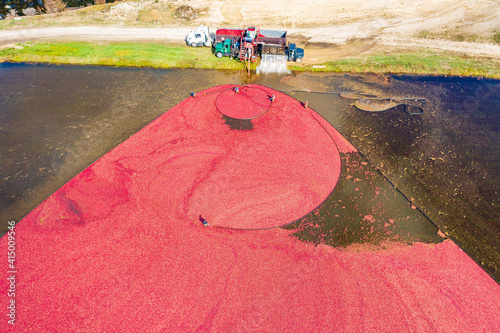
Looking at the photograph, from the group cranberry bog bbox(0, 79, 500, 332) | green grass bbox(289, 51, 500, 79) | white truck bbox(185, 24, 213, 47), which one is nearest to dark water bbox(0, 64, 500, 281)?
cranberry bog bbox(0, 79, 500, 332)

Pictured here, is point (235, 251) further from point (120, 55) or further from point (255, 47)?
point (120, 55)

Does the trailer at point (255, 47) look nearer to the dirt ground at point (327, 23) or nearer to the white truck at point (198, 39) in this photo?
the white truck at point (198, 39)

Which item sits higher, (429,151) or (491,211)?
(429,151)

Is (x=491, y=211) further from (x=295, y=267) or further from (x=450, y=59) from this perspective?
(x=450, y=59)

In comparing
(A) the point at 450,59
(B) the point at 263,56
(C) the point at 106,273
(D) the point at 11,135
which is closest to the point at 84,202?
(C) the point at 106,273

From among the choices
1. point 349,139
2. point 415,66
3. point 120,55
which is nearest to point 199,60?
point 120,55

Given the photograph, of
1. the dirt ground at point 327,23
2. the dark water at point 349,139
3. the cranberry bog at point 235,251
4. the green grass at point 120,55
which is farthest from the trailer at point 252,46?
the cranberry bog at point 235,251

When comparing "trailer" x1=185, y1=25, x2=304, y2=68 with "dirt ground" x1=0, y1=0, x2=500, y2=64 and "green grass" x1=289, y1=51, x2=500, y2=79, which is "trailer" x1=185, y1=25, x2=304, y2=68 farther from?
"dirt ground" x1=0, y1=0, x2=500, y2=64
